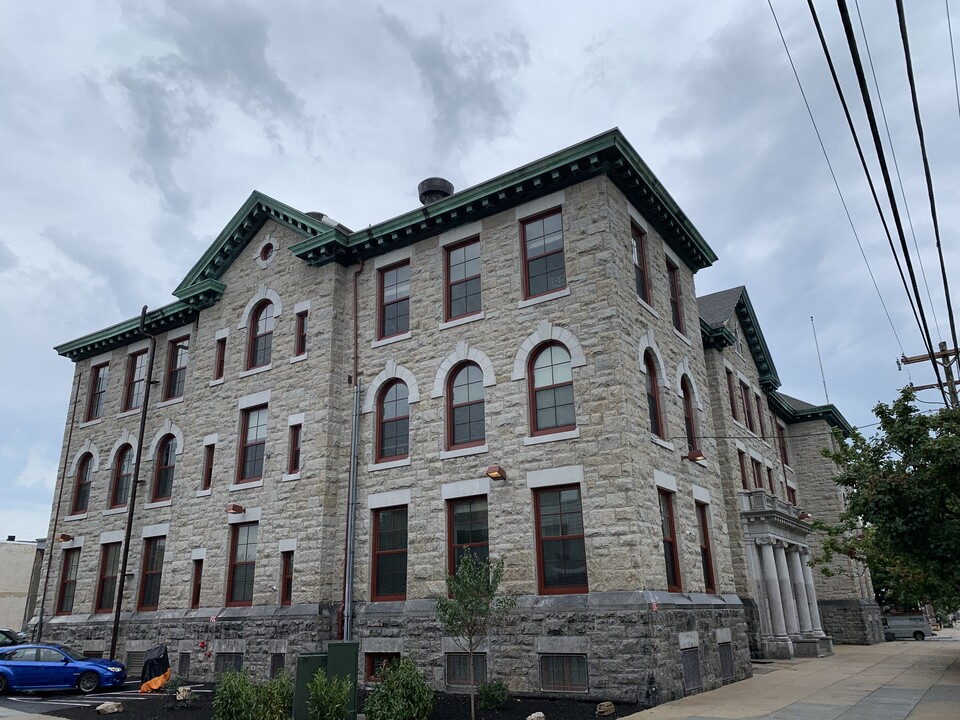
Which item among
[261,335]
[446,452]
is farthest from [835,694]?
[261,335]

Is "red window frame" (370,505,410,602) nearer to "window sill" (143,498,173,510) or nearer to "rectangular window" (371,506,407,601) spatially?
"rectangular window" (371,506,407,601)

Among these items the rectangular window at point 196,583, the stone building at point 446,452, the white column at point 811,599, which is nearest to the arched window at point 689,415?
the stone building at point 446,452

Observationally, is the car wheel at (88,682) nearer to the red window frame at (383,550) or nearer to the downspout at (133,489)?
the downspout at (133,489)

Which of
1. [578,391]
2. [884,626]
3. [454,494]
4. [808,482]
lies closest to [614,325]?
[578,391]

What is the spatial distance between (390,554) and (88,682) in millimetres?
9100

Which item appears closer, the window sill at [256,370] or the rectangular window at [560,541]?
the rectangular window at [560,541]

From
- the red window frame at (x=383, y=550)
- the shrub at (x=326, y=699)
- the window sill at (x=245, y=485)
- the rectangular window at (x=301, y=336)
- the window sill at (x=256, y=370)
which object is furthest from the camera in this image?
the window sill at (x=256, y=370)

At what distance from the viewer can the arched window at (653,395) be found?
17.7m

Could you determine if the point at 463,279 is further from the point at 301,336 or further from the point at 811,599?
the point at 811,599

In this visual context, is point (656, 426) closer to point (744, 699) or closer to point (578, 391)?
point (578, 391)

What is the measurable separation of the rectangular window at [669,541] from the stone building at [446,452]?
7cm

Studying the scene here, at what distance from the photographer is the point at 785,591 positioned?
26.1 meters

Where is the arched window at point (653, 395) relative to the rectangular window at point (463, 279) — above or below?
below

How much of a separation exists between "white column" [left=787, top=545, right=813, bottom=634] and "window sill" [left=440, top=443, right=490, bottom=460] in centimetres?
1673
